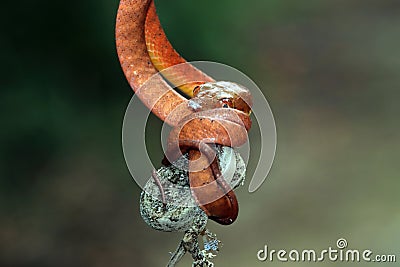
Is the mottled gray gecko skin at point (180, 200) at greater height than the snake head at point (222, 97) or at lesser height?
lesser

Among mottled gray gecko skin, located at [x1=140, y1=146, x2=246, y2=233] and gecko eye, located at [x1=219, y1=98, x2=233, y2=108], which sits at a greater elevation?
gecko eye, located at [x1=219, y1=98, x2=233, y2=108]

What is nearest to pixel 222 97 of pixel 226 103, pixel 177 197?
pixel 226 103

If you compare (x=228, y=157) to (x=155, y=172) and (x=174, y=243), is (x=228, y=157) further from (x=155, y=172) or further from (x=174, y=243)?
(x=174, y=243)

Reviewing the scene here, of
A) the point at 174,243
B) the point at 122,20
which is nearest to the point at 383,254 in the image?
the point at 174,243

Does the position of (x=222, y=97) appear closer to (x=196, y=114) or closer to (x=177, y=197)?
(x=196, y=114)

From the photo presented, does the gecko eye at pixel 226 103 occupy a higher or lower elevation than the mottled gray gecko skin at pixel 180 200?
higher
